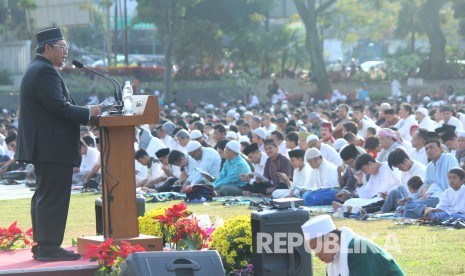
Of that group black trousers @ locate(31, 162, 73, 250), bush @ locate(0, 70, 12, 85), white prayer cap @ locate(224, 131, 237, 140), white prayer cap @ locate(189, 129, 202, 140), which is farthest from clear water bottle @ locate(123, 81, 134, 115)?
bush @ locate(0, 70, 12, 85)

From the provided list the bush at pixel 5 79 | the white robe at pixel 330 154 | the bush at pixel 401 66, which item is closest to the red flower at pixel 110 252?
the white robe at pixel 330 154

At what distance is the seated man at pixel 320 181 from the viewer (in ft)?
52.2

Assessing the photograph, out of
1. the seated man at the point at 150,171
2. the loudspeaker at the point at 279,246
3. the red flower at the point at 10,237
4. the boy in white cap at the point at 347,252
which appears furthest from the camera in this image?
the seated man at the point at 150,171

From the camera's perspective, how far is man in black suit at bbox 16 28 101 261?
27.0 feet

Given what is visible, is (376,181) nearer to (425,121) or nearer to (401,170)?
(401,170)

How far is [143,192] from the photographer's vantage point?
1856 centimetres

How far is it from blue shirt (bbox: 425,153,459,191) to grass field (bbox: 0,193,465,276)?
1.02 meters

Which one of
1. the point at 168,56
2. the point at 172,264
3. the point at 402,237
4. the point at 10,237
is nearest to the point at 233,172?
the point at 402,237

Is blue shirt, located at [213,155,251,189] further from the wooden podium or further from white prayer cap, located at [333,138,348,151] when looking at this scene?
the wooden podium

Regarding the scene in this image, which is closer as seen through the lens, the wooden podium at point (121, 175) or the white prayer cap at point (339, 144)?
the wooden podium at point (121, 175)

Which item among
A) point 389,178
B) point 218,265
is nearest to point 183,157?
point 389,178

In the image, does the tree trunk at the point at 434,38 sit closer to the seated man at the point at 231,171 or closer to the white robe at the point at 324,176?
the seated man at the point at 231,171

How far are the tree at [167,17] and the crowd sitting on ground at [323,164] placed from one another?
21.7 metres

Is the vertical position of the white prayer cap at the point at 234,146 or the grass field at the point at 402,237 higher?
the white prayer cap at the point at 234,146
